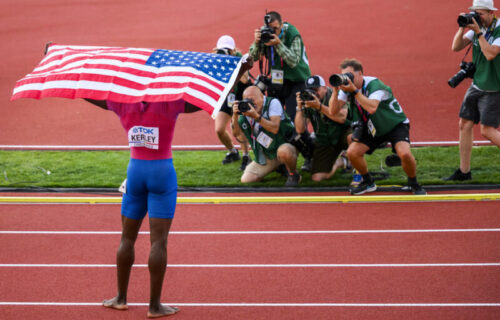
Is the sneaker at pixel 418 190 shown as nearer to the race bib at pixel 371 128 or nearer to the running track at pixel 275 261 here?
the running track at pixel 275 261

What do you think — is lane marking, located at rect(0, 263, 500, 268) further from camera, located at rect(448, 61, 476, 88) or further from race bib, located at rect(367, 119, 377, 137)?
camera, located at rect(448, 61, 476, 88)

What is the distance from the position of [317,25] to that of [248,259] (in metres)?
12.0

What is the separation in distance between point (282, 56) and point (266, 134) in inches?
42.3

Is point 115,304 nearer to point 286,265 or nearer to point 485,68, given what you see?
point 286,265

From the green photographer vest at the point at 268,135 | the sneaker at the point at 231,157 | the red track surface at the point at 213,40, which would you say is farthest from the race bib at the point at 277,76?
the red track surface at the point at 213,40

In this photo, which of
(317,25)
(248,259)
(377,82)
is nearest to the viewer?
(248,259)

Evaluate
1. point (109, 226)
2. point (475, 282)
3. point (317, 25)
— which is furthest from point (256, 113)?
point (317, 25)

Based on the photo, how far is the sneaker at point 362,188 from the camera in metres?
8.38

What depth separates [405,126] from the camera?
26.7 ft

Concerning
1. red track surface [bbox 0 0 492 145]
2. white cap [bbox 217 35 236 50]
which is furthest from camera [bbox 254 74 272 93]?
red track surface [bbox 0 0 492 145]

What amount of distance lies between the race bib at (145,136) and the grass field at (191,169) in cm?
392

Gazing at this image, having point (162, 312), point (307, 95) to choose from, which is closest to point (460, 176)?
point (307, 95)

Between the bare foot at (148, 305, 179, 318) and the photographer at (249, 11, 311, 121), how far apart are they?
14.5 feet

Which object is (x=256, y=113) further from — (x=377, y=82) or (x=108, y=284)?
(x=108, y=284)
